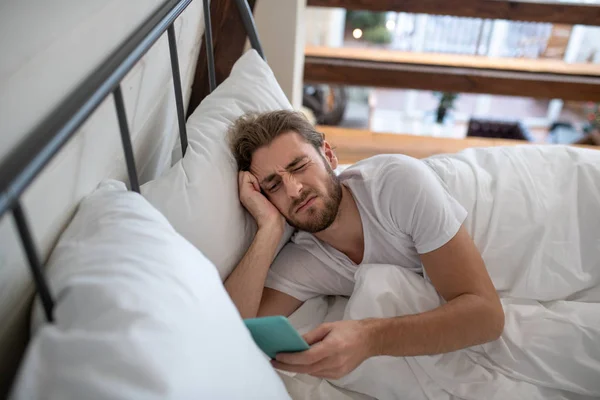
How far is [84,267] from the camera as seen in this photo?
66 centimetres

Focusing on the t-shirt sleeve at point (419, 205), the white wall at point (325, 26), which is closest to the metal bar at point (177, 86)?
the t-shirt sleeve at point (419, 205)

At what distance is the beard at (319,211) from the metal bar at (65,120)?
48 cm

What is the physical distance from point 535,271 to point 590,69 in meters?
1.86

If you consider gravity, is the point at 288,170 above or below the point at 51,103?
below

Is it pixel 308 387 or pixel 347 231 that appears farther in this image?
pixel 347 231

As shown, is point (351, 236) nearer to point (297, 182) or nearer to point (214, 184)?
point (297, 182)

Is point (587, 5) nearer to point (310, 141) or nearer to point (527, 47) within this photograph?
point (310, 141)

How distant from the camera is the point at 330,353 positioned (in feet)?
2.89

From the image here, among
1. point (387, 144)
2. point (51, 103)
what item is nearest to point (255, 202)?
point (51, 103)

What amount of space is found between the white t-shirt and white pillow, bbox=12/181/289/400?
495 mm

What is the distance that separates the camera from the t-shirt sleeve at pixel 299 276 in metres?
1.23

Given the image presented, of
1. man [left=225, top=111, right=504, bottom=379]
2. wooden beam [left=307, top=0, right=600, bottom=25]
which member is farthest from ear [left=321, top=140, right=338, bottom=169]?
wooden beam [left=307, top=0, right=600, bottom=25]

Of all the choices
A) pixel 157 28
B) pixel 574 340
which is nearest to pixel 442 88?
pixel 574 340

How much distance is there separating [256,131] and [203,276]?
564 millimetres
